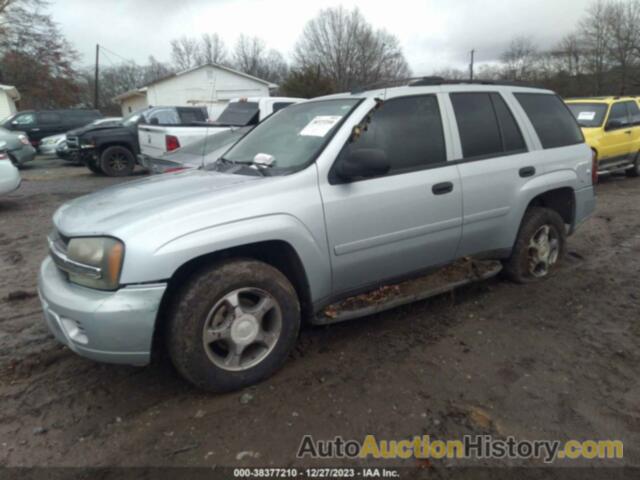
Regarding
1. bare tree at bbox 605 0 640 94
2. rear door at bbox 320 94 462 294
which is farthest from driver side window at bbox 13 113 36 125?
bare tree at bbox 605 0 640 94

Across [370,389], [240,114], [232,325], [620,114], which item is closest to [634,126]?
[620,114]

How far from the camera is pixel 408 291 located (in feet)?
11.0

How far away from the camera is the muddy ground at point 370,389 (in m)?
2.31

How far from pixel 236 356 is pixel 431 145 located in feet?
6.75

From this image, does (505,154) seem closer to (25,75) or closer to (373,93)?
(373,93)

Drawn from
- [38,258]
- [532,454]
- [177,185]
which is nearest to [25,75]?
[38,258]

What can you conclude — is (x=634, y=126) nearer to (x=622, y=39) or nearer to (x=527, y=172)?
(x=527, y=172)

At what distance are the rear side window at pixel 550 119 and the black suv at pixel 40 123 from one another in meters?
19.6

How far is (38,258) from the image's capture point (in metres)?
5.35

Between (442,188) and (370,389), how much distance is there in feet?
5.02

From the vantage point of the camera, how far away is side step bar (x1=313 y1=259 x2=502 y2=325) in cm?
300

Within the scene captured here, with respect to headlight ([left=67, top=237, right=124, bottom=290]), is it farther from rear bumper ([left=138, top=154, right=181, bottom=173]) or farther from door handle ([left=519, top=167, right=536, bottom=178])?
rear bumper ([left=138, top=154, right=181, bottom=173])

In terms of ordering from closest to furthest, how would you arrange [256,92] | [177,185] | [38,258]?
[177,185], [38,258], [256,92]

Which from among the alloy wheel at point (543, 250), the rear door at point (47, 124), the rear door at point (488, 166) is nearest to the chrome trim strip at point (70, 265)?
the rear door at point (488, 166)
